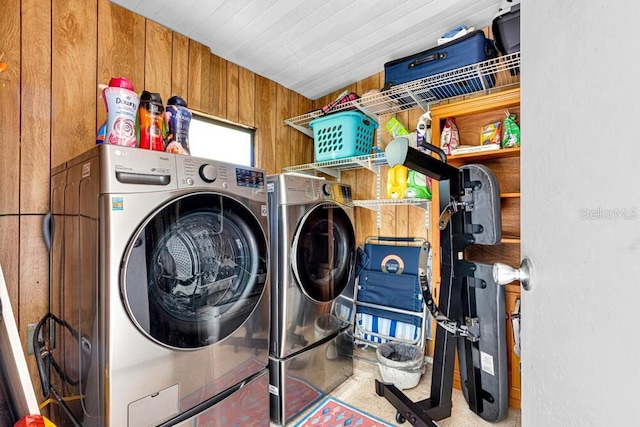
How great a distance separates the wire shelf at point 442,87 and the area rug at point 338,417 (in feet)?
6.39

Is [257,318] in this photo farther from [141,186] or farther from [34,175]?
[34,175]

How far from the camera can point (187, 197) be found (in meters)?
1.12

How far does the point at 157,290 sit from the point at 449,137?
5.87ft

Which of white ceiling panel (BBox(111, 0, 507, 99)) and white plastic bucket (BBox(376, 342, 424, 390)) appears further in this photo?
white plastic bucket (BBox(376, 342, 424, 390))

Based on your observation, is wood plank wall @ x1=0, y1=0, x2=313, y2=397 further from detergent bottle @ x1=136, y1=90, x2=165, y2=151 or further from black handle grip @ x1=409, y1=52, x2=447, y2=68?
black handle grip @ x1=409, y1=52, x2=447, y2=68

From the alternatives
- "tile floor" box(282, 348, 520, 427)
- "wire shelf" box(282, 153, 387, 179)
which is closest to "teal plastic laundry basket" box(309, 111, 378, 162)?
"wire shelf" box(282, 153, 387, 179)

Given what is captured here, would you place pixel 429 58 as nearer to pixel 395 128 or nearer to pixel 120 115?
pixel 395 128

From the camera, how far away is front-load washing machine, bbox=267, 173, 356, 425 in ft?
5.14

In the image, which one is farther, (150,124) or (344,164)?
(344,164)

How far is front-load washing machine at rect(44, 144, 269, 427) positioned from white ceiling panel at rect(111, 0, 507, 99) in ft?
3.27

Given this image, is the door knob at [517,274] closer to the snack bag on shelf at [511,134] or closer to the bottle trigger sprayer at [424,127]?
the snack bag on shelf at [511,134]

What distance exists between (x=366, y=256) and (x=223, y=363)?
138 centimetres

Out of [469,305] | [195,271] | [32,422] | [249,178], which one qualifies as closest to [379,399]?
[469,305]

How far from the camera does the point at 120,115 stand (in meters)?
1.18
